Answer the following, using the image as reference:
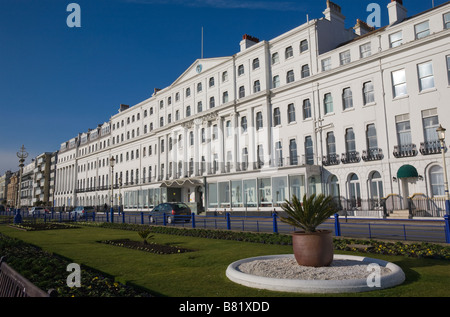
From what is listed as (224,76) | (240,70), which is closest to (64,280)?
(240,70)

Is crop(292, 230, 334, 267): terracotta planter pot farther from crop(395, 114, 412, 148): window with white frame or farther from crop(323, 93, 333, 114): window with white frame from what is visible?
crop(323, 93, 333, 114): window with white frame

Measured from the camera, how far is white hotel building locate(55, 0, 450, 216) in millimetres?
27188

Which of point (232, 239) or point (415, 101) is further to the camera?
point (415, 101)

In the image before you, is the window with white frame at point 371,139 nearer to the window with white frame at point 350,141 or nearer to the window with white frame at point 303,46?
the window with white frame at point 350,141

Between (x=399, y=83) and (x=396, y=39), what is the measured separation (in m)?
3.74

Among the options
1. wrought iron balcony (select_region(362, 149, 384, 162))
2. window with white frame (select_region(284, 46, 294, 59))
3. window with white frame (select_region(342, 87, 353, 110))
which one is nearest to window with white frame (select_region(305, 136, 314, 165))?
window with white frame (select_region(342, 87, 353, 110))

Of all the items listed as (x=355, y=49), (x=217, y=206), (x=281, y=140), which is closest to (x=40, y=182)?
(x=217, y=206)

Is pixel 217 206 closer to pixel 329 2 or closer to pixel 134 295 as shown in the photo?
pixel 329 2

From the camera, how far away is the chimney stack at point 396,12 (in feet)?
104

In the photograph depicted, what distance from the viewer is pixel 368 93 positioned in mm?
31062

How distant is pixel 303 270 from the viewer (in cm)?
818

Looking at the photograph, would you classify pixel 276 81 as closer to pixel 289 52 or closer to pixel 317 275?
pixel 289 52

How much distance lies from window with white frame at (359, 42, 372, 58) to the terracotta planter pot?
89.2 ft

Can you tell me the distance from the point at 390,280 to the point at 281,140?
3113 cm
